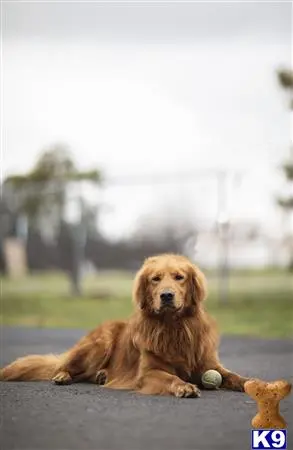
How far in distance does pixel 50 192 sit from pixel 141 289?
2.33 feet

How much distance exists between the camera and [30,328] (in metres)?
3.52

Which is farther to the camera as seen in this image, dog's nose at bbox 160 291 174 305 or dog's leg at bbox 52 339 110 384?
dog's leg at bbox 52 339 110 384

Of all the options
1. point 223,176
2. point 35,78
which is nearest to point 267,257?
point 223,176

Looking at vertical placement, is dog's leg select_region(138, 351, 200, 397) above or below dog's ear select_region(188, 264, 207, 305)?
below

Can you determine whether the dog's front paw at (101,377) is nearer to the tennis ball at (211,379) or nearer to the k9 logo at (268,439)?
the tennis ball at (211,379)

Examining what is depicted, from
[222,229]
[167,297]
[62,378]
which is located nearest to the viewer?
[167,297]

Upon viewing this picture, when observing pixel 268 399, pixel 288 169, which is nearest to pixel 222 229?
pixel 288 169

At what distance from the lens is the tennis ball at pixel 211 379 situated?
105 inches

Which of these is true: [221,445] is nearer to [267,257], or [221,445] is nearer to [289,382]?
[289,382]

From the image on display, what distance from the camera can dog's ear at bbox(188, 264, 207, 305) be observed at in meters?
2.73

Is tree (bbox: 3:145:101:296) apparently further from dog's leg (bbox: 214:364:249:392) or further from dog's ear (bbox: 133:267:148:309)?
dog's leg (bbox: 214:364:249:392)

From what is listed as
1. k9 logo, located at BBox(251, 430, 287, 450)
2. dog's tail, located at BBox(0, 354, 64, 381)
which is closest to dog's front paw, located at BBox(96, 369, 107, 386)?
dog's tail, located at BBox(0, 354, 64, 381)

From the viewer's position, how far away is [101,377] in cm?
286

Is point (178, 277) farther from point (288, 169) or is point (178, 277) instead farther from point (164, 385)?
point (288, 169)
